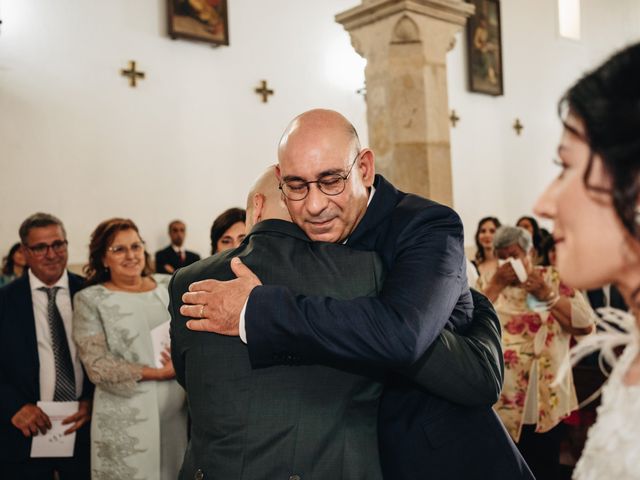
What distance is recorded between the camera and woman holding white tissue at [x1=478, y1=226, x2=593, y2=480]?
13.1 feet

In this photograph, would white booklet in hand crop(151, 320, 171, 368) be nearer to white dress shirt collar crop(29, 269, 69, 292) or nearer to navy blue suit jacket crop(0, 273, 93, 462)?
navy blue suit jacket crop(0, 273, 93, 462)

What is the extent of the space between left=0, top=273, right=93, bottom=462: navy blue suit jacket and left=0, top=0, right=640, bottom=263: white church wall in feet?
16.1

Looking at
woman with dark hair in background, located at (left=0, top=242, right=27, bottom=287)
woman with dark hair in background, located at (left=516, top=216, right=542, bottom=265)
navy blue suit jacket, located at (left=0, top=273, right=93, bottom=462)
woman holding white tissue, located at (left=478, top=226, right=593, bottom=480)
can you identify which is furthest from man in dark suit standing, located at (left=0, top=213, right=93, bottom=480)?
woman with dark hair in background, located at (left=516, top=216, right=542, bottom=265)

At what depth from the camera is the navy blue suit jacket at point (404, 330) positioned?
1580mm

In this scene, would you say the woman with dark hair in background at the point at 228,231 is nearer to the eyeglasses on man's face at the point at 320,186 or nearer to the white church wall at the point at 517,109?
the eyeglasses on man's face at the point at 320,186

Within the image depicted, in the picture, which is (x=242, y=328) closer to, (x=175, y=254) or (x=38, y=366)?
(x=38, y=366)

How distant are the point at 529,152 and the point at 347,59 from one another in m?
5.20

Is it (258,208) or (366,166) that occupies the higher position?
(366,166)

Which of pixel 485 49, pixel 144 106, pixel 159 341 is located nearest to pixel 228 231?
pixel 159 341

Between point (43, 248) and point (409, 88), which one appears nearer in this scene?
point (43, 248)

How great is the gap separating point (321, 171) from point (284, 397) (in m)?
0.65

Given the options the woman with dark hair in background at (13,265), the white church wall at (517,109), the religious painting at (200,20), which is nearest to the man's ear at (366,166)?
the woman with dark hair in background at (13,265)

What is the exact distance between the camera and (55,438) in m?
3.53

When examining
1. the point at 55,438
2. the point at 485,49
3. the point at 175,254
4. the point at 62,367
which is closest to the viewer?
the point at 55,438
